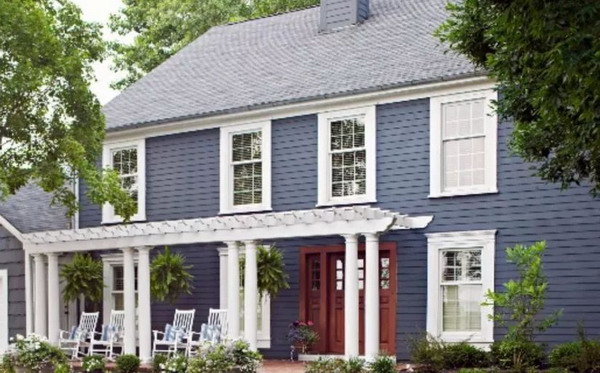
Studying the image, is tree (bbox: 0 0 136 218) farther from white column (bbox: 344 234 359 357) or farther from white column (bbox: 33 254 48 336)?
white column (bbox: 344 234 359 357)

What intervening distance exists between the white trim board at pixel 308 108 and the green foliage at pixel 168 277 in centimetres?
261

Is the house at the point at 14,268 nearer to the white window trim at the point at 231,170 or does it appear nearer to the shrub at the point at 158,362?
the white window trim at the point at 231,170

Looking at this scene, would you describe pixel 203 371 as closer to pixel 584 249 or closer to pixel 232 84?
pixel 584 249

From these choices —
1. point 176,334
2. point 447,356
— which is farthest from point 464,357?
point 176,334

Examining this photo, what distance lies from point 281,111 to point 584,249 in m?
6.37

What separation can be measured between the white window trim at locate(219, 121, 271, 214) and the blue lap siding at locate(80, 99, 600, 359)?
141mm

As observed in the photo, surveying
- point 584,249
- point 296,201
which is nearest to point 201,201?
point 296,201

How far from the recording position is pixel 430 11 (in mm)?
20562

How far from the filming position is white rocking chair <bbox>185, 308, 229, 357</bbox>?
1844 cm

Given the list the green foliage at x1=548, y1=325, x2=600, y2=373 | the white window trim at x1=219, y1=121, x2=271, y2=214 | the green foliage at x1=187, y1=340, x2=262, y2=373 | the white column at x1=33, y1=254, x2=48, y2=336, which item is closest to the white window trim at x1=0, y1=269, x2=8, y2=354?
the white column at x1=33, y1=254, x2=48, y2=336

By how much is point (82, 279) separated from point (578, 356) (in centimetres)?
1074

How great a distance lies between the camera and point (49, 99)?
1802 cm

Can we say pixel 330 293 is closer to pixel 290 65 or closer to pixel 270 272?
pixel 270 272

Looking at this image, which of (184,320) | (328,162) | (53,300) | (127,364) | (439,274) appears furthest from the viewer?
(184,320)
